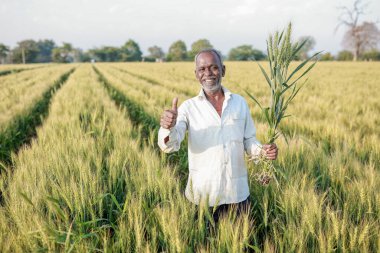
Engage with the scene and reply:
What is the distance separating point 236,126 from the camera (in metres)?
1.83

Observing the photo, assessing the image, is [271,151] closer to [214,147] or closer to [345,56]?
[214,147]

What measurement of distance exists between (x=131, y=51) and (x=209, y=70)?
9490 cm

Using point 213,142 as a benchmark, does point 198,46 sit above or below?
above

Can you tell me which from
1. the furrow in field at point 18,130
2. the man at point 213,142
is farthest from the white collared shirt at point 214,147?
the furrow in field at point 18,130

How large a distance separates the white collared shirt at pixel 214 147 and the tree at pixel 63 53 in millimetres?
96247

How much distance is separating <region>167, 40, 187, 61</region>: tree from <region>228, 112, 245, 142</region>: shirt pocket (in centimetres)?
7537

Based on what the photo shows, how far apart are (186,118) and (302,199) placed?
A: 816 millimetres

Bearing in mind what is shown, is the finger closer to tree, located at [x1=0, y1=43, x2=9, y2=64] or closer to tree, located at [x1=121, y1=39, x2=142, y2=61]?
tree, located at [x1=121, y1=39, x2=142, y2=61]

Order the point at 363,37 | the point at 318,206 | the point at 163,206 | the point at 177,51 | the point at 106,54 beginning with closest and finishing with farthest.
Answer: the point at 318,206 < the point at 163,206 < the point at 363,37 < the point at 177,51 < the point at 106,54

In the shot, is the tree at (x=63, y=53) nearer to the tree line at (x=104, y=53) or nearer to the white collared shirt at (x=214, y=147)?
the tree line at (x=104, y=53)

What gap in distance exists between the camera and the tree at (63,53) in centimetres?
8788

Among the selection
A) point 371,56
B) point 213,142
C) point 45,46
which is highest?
point 45,46

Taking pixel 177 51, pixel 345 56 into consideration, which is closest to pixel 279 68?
pixel 345 56

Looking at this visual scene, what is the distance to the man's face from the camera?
1.77 meters
